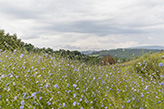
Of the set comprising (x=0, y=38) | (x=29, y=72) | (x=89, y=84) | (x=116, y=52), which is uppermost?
(x=0, y=38)

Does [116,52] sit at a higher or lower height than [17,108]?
higher

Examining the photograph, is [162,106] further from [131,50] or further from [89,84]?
[131,50]

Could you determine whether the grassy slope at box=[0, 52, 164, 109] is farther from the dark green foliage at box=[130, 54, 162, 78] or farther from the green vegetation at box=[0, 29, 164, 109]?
the dark green foliage at box=[130, 54, 162, 78]

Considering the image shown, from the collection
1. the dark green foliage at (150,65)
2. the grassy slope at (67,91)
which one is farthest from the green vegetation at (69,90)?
the dark green foliage at (150,65)

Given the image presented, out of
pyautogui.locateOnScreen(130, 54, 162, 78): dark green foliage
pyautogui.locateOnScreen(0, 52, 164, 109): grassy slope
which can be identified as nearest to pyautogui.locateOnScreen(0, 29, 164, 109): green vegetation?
pyautogui.locateOnScreen(0, 52, 164, 109): grassy slope

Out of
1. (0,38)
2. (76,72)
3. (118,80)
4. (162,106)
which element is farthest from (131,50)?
(0,38)

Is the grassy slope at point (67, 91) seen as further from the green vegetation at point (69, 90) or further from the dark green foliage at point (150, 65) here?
the dark green foliage at point (150, 65)

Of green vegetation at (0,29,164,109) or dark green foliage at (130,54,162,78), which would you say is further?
dark green foliage at (130,54,162,78)

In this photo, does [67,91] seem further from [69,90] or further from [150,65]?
[150,65]

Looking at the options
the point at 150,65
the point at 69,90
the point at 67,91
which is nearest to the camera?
the point at 69,90

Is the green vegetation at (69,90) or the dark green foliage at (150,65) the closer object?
the green vegetation at (69,90)

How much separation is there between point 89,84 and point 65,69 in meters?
1.20

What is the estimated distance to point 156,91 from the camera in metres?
3.69

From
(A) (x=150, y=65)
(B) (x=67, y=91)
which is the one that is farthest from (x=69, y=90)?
(A) (x=150, y=65)
